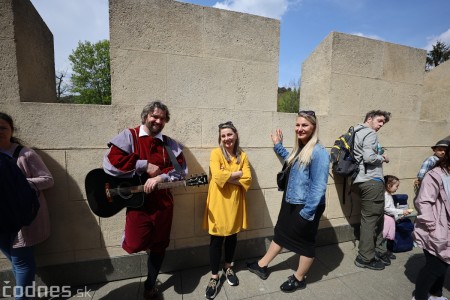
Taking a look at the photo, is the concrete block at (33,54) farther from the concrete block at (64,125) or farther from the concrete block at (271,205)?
the concrete block at (271,205)

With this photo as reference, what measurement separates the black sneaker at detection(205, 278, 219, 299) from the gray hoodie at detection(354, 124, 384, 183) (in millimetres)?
2347

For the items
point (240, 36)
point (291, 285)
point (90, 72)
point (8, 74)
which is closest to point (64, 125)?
point (8, 74)

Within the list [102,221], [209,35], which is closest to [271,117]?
[209,35]

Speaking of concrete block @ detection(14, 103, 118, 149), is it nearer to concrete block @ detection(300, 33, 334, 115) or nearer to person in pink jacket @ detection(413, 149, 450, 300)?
concrete block @ detection(300, 33, 334, 115)

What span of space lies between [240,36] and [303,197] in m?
2.16

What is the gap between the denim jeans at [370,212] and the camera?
3.08m

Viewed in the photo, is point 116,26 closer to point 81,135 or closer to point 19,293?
point 81,135

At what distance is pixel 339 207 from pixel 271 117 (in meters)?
1.98

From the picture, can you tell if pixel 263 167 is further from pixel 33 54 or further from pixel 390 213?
pixel 33 54

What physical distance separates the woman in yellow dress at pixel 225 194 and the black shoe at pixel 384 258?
2174mm

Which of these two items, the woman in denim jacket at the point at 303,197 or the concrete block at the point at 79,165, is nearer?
the woman in denim jacket at the point at 303,197

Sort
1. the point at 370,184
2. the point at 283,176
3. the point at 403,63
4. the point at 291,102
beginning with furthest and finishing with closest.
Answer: the point at 291,102
the point at 403,63
the point at 370,184
the point at 283,176

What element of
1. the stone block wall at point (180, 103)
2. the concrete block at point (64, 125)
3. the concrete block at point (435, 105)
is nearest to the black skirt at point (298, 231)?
the stone block wall at point (180, 103)

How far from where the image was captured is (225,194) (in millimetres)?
2570
